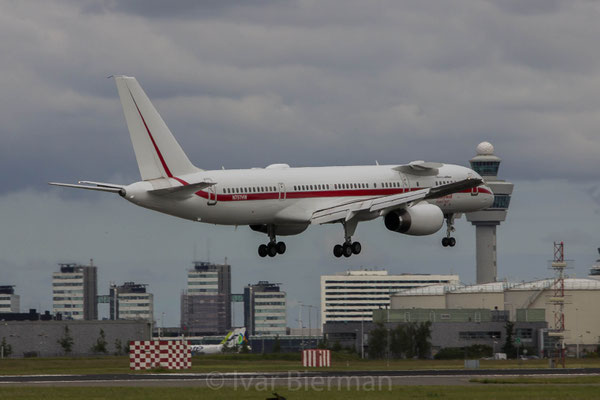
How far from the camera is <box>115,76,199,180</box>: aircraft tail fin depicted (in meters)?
89.1

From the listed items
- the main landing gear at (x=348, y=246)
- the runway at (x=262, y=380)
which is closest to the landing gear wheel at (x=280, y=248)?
the main landing gear at (x=348, y=246)

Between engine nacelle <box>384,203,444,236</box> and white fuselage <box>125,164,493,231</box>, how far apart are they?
88.7 inches

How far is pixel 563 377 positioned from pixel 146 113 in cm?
3520

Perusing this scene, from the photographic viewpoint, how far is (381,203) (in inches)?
3760

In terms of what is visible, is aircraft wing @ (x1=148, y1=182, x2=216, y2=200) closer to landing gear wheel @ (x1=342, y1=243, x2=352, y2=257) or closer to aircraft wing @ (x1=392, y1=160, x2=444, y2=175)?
landing gear wheel @ (x1=342, y1=243, x2=352, y2=257)

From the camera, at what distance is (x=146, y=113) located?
89750 millimetres

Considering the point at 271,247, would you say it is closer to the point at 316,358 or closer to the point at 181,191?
the point at 181,191

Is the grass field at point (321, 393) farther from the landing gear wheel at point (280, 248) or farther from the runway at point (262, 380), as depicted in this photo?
the landing gear wheel at point (280, 248)

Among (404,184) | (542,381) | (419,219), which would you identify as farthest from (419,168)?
(542,381)

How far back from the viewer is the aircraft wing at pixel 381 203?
310ft

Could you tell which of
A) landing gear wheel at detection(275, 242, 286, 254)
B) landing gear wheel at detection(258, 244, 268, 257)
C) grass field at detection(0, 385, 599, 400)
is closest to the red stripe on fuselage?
landing gear wheel at detection(275, 242, 286, 254)

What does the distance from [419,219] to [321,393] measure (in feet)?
95.4

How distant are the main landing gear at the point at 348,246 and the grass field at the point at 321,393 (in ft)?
71.1

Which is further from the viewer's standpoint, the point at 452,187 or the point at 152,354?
the point at 152,354
